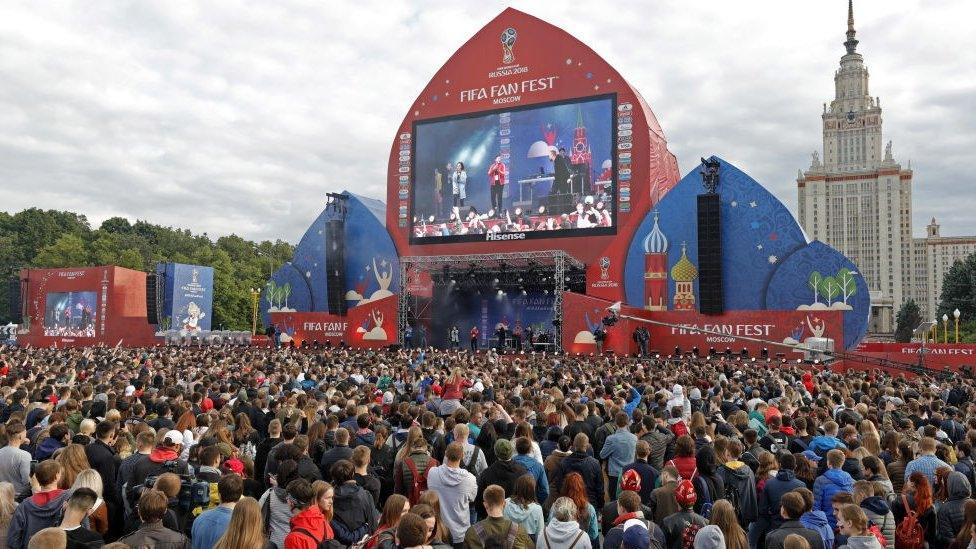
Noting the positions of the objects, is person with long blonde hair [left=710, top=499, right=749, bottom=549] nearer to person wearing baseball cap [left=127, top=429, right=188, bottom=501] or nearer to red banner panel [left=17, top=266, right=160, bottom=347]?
person wearing baseball cap [left=127, top=429, right=188, bottom=501]

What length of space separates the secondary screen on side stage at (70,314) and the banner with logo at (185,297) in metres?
5.61

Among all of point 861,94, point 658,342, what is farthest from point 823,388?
point 861,94

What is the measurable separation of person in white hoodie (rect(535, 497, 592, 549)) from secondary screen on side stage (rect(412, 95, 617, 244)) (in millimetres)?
32607

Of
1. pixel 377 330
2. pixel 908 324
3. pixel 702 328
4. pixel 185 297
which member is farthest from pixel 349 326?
pixel 908 324

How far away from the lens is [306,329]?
44188 millimetres

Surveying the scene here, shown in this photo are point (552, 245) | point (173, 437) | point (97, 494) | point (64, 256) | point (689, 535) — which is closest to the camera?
point (689, 535)

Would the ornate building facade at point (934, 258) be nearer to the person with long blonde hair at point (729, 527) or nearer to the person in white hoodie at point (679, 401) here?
the person in white hoodie at point (679, 401)

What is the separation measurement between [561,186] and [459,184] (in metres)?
6.11

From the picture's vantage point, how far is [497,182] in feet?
129

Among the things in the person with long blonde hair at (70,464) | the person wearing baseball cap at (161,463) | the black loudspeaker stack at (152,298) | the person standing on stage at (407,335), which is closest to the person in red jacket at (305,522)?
the person wearing baseball cap at (161,463)

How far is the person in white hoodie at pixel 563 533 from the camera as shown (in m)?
5.07

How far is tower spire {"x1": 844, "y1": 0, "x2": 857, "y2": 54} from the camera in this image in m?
130

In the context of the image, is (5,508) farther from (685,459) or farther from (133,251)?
(133,251)

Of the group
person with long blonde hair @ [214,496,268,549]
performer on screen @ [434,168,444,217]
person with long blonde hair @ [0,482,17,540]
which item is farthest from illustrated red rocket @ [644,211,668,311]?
person with long blonde hair @ [214,496,268,549]
